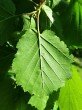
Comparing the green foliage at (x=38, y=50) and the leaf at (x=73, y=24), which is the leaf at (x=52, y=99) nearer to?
the green foliage at (x=38, y=50)

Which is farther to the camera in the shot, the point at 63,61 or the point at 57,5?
the point at 57,5

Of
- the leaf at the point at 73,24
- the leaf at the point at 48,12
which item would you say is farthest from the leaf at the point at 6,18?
the leaf at the point at 73,24

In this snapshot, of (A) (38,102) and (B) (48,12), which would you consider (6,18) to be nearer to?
(B) (48,12)

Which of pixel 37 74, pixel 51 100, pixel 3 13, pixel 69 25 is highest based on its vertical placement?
pixel 3 13

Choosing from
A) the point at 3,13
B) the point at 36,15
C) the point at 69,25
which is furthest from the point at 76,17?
the point at 3,13

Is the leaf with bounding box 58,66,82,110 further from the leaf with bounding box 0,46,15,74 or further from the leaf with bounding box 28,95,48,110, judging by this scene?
the leaf with bounding box 0,46,15,74

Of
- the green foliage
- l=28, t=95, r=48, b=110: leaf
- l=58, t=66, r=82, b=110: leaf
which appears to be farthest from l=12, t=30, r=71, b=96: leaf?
l=58, t=66, r=82, b=110: leaf

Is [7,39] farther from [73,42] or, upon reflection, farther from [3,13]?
[73,42]
